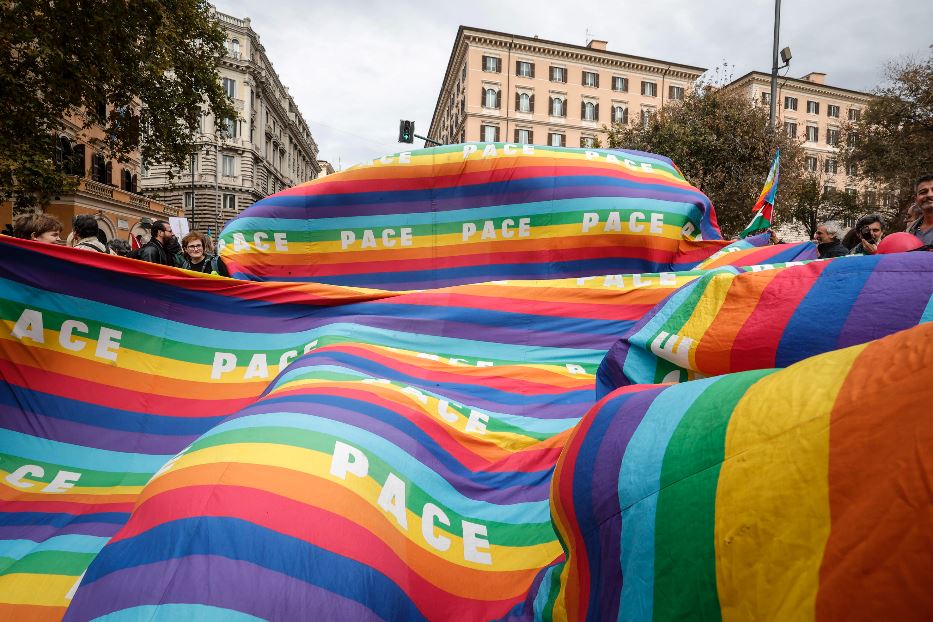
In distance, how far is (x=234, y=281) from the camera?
10.3 ft

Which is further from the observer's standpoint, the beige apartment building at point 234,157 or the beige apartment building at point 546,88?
the beige apartment building at point 234,157

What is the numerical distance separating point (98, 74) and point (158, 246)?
25.5ft

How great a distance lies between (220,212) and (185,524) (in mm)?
51706

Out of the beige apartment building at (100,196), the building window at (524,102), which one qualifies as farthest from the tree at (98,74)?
the building window at (524,102)

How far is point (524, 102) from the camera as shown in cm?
4450

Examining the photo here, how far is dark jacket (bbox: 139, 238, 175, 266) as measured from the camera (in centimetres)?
545

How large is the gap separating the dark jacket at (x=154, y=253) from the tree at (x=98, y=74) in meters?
6.43

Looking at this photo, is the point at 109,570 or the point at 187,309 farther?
the point at 187,309

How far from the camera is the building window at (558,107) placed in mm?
45009

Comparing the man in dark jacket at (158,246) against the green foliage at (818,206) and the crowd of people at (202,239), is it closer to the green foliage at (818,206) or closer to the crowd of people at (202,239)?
the crowd of people at (202,239)

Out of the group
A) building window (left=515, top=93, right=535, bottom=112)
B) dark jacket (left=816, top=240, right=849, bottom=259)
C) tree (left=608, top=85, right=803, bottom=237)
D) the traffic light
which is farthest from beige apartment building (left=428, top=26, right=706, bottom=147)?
dark jacket (left=816, top=240, right=849, bottom=259)

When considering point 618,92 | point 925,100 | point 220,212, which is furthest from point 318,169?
point 925,100

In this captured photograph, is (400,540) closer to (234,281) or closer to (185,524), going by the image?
(185,524)

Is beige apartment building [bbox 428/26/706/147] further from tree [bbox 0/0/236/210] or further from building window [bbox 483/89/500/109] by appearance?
tree [bbox 0/0/236/210]
